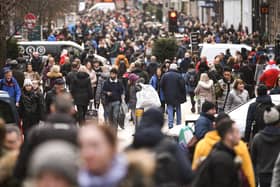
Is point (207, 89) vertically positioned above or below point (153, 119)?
below

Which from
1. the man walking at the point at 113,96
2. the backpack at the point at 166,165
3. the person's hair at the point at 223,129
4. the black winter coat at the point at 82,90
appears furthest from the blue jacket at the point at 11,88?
the backpack at the point at 166,165

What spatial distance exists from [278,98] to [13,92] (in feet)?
17.9

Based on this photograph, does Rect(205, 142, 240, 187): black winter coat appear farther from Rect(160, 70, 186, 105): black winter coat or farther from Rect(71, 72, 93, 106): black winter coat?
Rect(160, 70, 186, 105): black winter coat

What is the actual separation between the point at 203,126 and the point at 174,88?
10.2m

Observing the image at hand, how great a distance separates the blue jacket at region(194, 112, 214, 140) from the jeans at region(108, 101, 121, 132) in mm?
9068

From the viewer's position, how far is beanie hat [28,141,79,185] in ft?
23.0

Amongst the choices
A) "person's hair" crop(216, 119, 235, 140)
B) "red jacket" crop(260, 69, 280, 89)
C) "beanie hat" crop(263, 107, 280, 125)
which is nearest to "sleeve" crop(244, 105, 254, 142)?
"beanie hat" crop(263, 107, 280, 125)

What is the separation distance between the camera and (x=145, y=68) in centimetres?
3123

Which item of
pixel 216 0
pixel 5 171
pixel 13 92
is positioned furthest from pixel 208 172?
pixel 216 0

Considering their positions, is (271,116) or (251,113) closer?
(271,116)

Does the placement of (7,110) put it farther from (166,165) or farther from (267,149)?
(166,165)

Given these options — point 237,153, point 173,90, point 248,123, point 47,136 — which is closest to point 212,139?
point 237,153

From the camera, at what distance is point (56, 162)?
7.00 m

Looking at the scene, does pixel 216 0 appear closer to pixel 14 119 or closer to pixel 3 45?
pixel 3 45
